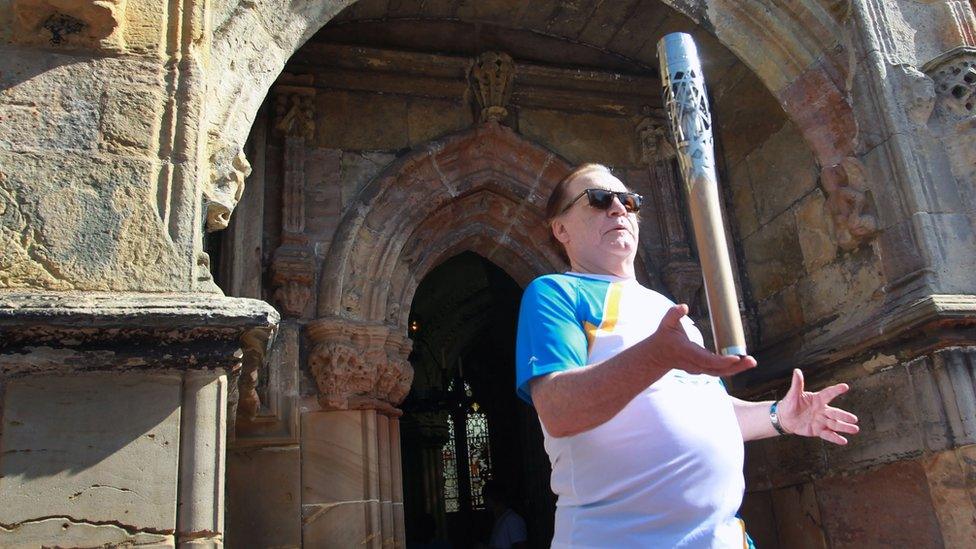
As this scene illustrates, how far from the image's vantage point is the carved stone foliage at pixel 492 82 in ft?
17.2

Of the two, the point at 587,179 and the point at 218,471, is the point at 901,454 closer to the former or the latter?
the point at 587,179

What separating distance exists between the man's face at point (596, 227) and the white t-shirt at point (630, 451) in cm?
15

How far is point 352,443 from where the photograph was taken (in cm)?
435

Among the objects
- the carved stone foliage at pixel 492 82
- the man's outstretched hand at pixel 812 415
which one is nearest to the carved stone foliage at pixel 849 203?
the carved stone foliage at pixel 492 82

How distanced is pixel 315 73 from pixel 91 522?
11.2ft

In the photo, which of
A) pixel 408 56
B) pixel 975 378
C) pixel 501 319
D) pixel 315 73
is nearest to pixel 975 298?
pixel 975 378

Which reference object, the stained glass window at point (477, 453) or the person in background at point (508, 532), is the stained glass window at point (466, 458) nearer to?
the stained glass window at point (477, 453)

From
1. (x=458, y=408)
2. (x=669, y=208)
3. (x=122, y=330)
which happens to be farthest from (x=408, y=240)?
(x=458, y=408)

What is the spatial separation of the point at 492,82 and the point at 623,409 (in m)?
4.03

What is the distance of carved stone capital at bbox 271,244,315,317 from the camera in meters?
4.45

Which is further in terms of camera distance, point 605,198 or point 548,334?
point 605,198

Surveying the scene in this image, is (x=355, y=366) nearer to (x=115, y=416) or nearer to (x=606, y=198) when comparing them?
(x=115, y=416)

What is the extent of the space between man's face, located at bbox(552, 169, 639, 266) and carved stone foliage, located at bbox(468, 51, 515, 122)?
135 inches

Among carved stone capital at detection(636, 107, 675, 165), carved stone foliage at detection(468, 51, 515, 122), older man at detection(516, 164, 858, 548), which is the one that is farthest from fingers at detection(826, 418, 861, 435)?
carved stone capital at detection(636, 107, 675, 165)
